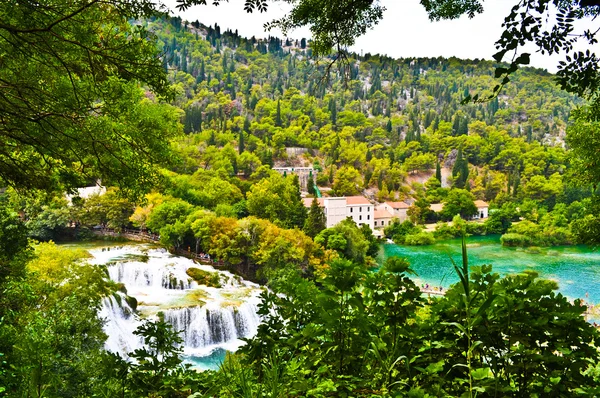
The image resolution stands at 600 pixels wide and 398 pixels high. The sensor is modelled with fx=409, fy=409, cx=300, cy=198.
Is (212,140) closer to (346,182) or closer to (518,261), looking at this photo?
(346,182)

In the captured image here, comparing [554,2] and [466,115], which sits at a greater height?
[466,115]

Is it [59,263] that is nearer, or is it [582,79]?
[582,79]

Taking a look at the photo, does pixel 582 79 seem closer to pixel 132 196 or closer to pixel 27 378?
pixel 27 378

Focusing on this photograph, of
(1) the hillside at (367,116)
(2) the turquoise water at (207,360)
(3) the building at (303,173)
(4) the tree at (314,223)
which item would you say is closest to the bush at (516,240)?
(1) the hillside at (367,116)

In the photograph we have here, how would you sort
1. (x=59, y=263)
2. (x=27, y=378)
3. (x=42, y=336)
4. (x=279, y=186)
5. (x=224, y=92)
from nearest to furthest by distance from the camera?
(x=27, y=378) → (x=42, y=336) → (x=59, y=263) → (x=279, y=186) → (x=224, y=92)

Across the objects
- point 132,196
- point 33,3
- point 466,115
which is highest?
point 466,115

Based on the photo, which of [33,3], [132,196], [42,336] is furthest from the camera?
[42,336]

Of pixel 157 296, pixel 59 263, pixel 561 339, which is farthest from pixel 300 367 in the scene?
pixel 157 296

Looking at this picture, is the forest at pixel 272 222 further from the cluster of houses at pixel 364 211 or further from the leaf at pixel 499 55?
the cluster of houses at pixel 364 211
